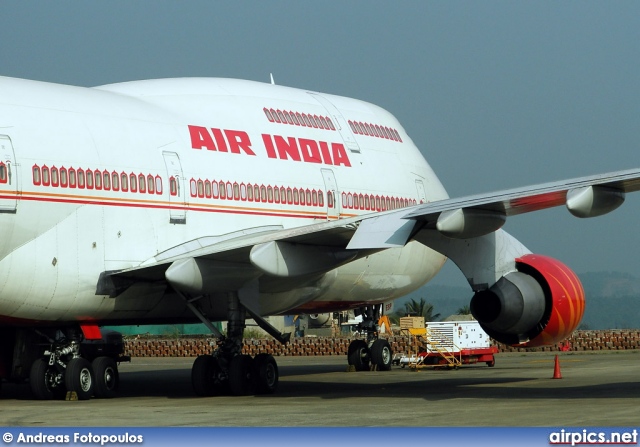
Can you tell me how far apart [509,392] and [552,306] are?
1681 mm

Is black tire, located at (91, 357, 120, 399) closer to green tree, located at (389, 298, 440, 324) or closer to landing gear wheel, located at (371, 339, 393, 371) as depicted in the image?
landing gear wheel, located at (371, 339, 393, 371)

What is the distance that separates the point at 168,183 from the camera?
19.6 meters

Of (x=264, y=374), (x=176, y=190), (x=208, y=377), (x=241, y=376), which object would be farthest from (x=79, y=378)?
(x=176, y=190)

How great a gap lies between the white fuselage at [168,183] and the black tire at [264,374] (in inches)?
50.6

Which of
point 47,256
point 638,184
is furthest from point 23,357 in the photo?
point 638,184

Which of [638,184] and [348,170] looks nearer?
[638,184]

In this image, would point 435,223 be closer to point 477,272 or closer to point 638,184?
point 477,272

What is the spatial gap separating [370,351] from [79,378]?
35.8 feet

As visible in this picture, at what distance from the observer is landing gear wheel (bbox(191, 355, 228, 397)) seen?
20016mm

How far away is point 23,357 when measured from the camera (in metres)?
20.9

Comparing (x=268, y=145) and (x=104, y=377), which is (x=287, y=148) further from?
(x=104, y=377)

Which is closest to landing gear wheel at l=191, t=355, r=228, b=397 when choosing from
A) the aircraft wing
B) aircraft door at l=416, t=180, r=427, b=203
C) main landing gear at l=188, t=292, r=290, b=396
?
main landing gear at l=188, t=292, r=290, b=396

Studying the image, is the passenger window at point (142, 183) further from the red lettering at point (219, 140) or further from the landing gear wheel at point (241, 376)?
the landing gear wheel at point (241, 376)

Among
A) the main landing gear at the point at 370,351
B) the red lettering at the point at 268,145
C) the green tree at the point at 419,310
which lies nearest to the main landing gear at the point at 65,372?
the red lettering at the point at 268,145
